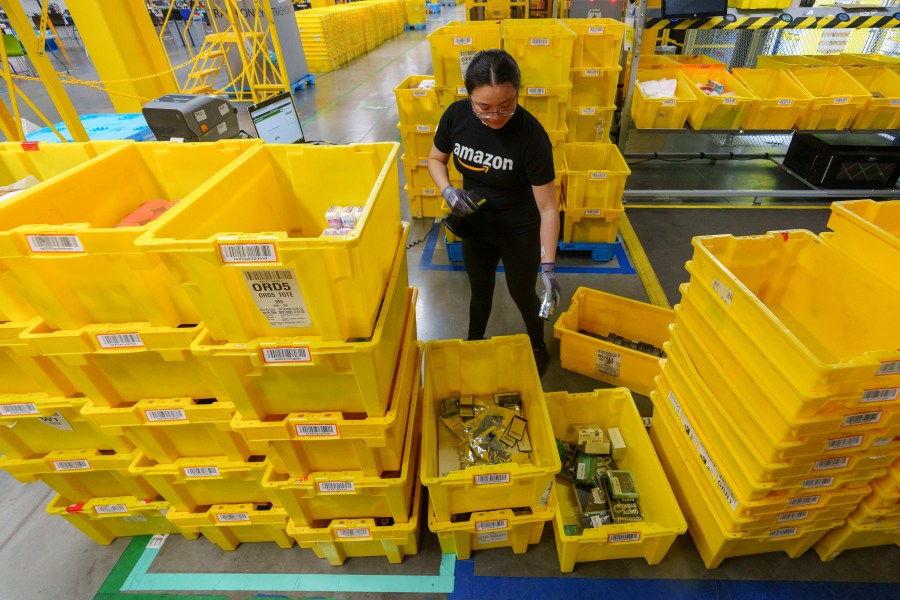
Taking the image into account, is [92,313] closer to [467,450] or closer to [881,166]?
[467,450]

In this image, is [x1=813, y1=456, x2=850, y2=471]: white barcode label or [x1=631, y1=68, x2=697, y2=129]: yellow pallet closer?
Result: [x1=813, y1=456, x2=850, y2=471]: white barcode label

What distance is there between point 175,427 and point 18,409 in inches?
22.1

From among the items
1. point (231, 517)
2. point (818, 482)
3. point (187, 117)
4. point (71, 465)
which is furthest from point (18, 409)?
point (818, 482)

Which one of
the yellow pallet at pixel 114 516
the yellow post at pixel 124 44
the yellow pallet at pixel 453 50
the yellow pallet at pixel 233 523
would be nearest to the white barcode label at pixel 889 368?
the yellow pallet at pixel 233 523

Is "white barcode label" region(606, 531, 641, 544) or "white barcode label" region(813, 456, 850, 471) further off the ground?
"white barcode label" region(813, 456, 850, 471)

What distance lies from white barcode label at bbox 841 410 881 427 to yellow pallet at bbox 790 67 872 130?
14.7ft

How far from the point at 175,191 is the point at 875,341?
10.4 ft

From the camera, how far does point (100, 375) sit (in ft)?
5.15

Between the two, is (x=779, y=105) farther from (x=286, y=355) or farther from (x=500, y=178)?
(x=286, y=355)

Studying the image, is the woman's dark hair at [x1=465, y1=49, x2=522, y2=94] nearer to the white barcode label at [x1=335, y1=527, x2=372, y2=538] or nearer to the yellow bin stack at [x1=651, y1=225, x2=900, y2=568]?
the yellow bin stack at [x1=651, y1=225, x2=900, y2=568]

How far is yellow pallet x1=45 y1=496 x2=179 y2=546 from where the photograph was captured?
81.4 inches

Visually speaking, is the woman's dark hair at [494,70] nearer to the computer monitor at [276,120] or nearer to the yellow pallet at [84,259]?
the yellow pallet at [84,259]

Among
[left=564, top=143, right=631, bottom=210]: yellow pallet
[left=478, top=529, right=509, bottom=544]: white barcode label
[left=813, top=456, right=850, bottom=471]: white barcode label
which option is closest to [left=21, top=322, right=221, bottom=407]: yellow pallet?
[left=478, top=529, right=509, bottom=544]: white barcode label

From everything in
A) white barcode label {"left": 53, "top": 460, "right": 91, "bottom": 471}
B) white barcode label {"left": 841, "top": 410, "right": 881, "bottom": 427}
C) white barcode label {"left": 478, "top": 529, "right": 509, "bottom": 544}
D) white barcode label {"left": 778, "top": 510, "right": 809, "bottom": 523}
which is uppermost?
white barcode label {"left": 841, "top": 410, "right": 881, "bottom": 427}
